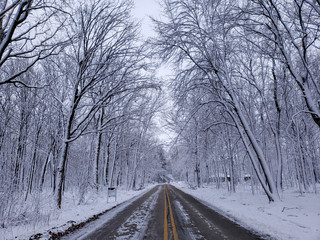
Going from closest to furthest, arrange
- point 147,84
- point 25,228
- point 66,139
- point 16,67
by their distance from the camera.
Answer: point 25,228 → point 66,139 → point 147,84 → point 16,67

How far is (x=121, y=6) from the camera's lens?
35.0ft

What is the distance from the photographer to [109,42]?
11.2 m

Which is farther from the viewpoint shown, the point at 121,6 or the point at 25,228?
the point at 121,6

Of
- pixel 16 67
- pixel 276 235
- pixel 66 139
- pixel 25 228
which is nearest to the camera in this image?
pixel 276 235

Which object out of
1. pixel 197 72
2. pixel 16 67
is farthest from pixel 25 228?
pixel 16 67

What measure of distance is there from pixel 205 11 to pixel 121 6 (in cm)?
489

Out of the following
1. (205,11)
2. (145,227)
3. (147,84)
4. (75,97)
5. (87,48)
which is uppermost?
(205,11)

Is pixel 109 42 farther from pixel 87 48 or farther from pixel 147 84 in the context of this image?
pixel 147 84

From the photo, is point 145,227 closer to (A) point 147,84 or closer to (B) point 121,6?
(A) point 147,84

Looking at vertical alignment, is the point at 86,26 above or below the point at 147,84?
above

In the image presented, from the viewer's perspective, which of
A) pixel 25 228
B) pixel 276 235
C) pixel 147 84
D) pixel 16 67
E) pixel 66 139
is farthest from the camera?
pixel 16 67

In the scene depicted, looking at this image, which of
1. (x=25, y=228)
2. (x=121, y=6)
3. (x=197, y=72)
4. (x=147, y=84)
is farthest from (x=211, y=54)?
(x=25, y=228)

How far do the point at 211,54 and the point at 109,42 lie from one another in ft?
20.6

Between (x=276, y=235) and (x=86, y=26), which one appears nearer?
(x=276, y=235)
